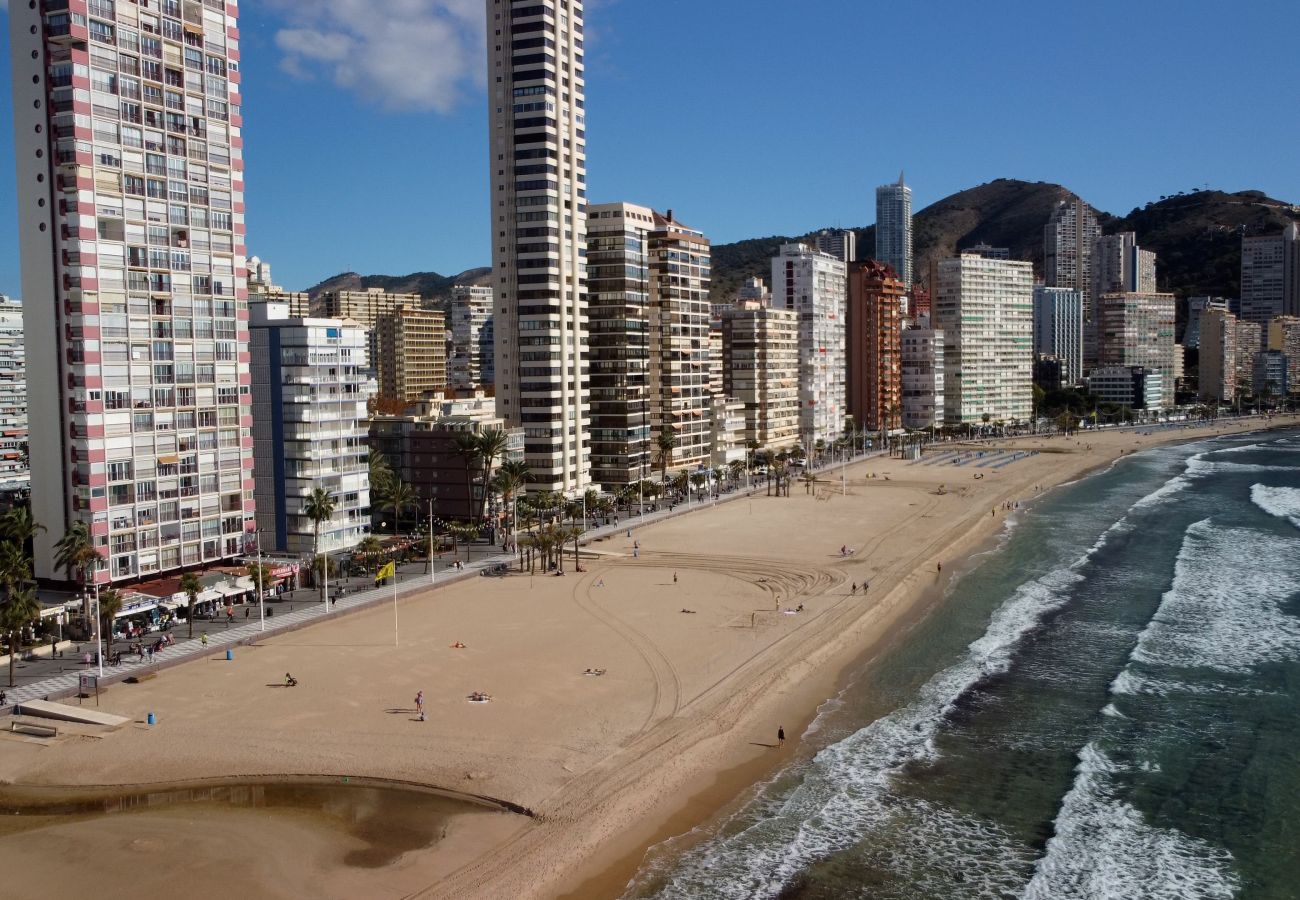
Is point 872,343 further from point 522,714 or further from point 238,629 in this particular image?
point 522,714

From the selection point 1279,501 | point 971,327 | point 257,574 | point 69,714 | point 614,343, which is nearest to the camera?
point 69,714

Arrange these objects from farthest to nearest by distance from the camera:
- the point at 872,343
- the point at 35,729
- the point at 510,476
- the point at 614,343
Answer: the point at 872,343, the point at 614,343, the point at 510,476, the point at 35,729

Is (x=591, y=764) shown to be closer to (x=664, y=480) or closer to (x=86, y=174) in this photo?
(x=86, y=174)

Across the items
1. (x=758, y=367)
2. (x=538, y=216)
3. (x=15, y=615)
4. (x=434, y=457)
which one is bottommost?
(x=15, y=615)

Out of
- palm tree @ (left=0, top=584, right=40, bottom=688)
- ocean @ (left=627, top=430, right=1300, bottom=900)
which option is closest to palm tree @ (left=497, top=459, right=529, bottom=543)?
ocean @ (left=627, top=430, right=1300, bottom=900)

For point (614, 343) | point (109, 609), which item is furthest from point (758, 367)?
point (109, 609)

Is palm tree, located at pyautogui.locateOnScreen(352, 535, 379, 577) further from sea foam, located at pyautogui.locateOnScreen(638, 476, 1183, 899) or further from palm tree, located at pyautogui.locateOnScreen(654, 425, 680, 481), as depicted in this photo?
palm tree, located at pyautogui.locateOnScreen(654, 425, 680, 481)
